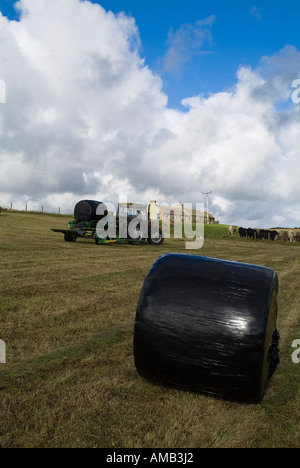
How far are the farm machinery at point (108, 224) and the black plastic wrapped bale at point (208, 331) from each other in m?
15.1

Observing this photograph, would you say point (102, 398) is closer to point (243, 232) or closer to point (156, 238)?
point (156, 238)

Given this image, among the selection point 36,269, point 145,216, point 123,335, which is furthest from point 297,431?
point 145,216

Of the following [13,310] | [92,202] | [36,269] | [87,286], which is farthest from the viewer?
[92,202]

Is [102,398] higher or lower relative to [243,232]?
lower

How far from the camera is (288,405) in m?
3.12

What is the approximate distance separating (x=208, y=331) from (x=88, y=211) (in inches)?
637

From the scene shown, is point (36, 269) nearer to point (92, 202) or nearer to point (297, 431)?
point (297, 431)

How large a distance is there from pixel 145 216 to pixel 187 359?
1784 centimetres

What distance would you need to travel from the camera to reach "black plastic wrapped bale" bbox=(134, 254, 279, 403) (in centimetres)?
290

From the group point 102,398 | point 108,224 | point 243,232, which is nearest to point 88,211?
point 108,224

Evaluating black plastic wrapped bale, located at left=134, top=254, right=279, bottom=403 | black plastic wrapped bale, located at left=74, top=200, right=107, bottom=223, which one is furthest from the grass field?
black plastic wrapped bale, located at left=74, top=200, right=107, bottom=223

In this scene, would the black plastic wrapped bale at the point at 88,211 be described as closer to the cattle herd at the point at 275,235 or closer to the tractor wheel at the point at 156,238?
the tractor wheel at the point at 156,238

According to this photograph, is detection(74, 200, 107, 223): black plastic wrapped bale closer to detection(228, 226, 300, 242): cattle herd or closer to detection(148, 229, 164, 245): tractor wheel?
detection(148, 229, 164, 245): tractor wheel

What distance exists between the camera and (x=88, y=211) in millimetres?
18516
